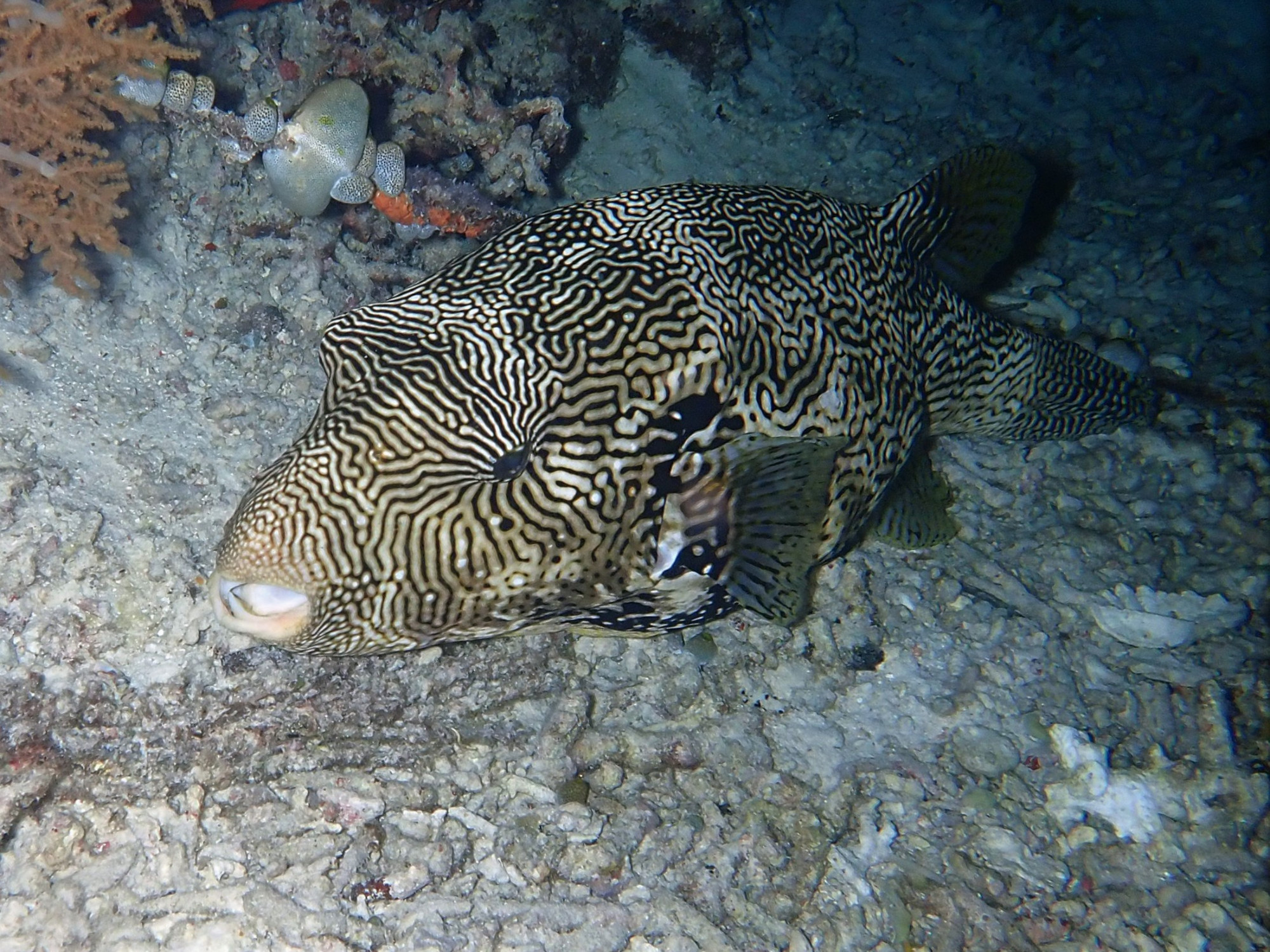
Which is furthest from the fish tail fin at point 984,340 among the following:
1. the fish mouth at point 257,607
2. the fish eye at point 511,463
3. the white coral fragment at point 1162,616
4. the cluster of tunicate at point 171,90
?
the cluster of tunicate at point 171,90

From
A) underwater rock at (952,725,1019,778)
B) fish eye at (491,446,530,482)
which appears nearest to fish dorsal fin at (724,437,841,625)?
fish eye at (491,446,530,482)

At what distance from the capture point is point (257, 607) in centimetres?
229

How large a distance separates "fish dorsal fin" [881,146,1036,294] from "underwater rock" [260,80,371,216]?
10.1 ft

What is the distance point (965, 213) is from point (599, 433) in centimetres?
260

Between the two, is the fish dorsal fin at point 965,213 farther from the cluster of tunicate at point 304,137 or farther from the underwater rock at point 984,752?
the cluster of tunicate at point 304,137

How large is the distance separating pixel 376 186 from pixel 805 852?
14.3 ft

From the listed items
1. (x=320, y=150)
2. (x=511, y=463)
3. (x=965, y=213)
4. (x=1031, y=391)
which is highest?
(x=965, y=213)

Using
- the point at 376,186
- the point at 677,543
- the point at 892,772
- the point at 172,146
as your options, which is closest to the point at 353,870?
the point at 677,543

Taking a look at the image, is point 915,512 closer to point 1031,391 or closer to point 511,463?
point 1031,391

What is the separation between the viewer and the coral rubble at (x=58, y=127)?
3768mm

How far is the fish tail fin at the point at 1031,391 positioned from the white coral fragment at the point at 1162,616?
1.08 m

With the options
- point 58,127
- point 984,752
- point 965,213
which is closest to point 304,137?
point 58,127

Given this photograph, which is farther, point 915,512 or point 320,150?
point 320,150

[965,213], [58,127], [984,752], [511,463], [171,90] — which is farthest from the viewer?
[171,90]
